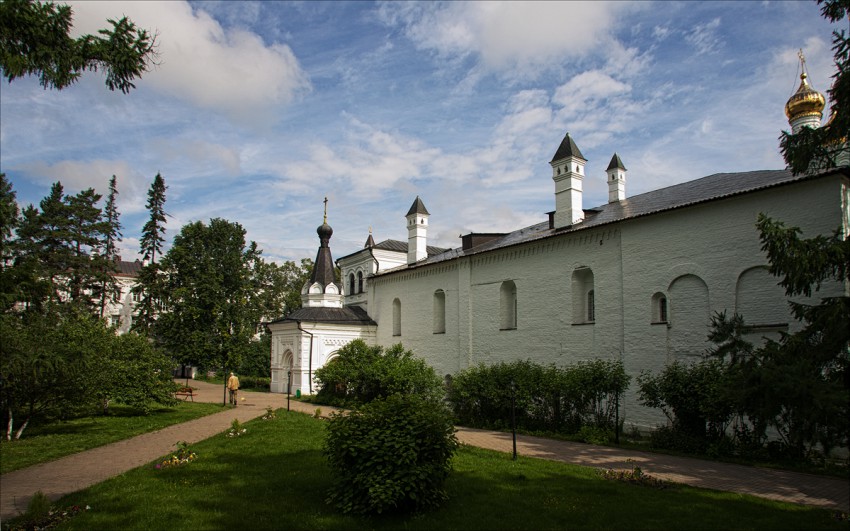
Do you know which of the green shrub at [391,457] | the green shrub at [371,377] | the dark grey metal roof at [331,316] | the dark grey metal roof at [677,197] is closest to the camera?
the green shrub at [391,457]

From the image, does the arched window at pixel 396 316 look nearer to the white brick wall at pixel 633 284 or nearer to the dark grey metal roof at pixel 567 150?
the white brick wall at pixel 633 284

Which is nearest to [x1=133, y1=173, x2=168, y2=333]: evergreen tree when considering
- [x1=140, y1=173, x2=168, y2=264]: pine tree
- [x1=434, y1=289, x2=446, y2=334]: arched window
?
[x1=140, y1=173, x2=168, y2=264]: pine tree

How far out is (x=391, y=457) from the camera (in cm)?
690

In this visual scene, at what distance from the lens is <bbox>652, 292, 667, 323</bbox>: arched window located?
16.1 m

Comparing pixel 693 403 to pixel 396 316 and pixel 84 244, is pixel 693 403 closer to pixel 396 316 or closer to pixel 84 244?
pixel 396 316

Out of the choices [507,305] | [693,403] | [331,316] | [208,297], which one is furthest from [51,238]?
[693,403]

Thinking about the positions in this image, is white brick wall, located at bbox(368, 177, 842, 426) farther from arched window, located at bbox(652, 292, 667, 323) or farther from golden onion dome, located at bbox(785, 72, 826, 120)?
golden onion dome, located at bbox(785, 72, 826, 120)

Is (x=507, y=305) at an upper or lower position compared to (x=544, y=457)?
upper

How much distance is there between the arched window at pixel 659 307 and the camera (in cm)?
1607

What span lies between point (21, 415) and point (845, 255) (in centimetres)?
1816

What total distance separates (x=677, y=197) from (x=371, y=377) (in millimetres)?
12754

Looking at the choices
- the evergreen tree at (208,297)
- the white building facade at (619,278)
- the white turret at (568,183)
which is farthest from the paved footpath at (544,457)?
the evergreen tree at (208,297)

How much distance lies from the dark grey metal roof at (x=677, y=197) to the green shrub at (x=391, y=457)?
10.6m

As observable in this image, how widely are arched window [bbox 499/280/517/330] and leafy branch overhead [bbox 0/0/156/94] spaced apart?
644 inches
